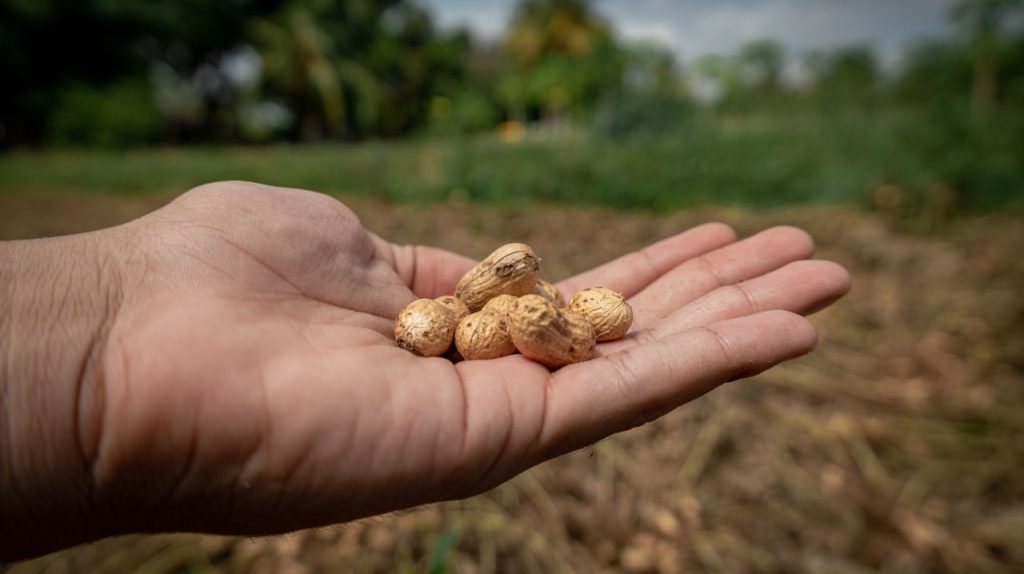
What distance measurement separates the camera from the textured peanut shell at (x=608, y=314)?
2121 millimetres

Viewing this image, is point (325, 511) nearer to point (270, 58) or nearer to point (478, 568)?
point (478, 568)

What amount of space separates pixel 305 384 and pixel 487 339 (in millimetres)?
732

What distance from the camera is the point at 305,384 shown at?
139cm

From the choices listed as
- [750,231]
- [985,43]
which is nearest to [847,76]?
[985,43]

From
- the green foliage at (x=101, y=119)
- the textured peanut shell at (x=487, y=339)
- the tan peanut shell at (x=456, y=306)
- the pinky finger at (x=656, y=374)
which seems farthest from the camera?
the green foliage at (x=101, y=119)

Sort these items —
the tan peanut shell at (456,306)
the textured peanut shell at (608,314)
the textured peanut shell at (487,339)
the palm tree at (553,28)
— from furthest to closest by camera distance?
the palm tree at (553,28) < the tan peanut shell at (456,306) < the textured peanut shell at (608,314) < the textured peanut shell at (487,339)

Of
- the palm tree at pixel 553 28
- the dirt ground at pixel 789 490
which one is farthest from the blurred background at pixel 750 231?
the palm tree at pixel 553 28

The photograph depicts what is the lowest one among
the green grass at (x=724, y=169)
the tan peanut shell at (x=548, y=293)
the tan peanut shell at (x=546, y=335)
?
the green grass at (x=724, y=169)

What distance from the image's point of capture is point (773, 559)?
2557 millimetres

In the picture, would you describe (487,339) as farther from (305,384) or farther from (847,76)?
(847,76)

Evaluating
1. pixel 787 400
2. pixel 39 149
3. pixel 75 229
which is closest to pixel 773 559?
pixel 787 400

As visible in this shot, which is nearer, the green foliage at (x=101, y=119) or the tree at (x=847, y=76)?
the tree at (x=847, y=76)

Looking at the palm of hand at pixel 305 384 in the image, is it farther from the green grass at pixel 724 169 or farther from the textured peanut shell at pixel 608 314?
the green grass at pixel 724 169

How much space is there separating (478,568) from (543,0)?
121 feet
